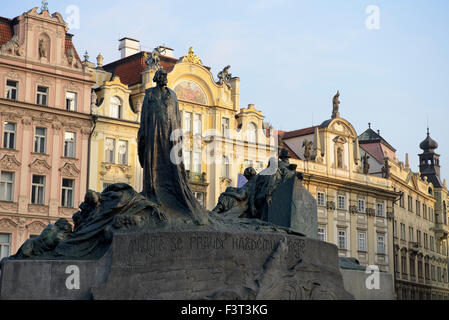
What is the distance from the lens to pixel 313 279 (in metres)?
12.2

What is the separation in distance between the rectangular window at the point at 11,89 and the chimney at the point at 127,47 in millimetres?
10098

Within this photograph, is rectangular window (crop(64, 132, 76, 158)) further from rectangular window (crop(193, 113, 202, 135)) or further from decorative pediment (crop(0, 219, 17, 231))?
rectangular window (crop(193, 113, 202, 135))

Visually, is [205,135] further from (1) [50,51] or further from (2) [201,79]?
(1) [50,51]

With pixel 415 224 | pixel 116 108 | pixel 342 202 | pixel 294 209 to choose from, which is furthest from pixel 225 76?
pixel 294 209

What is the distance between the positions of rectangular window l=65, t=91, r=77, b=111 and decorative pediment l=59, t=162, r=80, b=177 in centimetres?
251

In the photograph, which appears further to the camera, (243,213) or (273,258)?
(243,213)

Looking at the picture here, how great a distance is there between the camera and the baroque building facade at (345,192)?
1829 inches

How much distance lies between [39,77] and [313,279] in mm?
24540

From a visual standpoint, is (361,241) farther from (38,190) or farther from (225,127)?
(38,190)

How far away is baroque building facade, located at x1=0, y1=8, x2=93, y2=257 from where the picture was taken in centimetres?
3303

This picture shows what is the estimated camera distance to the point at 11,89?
3362 cm

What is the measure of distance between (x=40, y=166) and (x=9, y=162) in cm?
138
